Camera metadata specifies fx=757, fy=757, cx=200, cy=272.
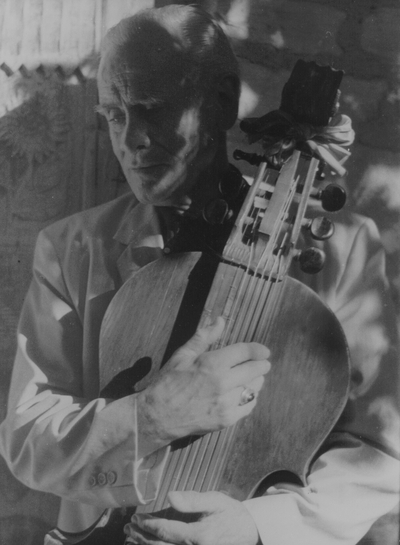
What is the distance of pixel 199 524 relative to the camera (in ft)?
5.02

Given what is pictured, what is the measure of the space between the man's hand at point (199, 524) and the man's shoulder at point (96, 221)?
644 millimetres

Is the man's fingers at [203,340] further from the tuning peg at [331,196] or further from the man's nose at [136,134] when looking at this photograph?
the man's nose at [136,134]

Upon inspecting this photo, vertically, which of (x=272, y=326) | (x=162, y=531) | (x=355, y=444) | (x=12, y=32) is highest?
(x=12, y=32)

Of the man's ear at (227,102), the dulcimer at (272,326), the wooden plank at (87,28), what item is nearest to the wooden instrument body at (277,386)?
the dulcimer at (272,326)

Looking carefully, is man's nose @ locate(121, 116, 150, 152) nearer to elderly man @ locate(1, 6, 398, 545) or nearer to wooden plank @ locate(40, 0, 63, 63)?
elderly man @ locate(1, 6, 398, 545)

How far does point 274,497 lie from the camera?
1557 mm

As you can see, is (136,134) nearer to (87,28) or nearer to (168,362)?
(87,28)

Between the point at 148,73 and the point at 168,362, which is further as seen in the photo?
the point at 148,73

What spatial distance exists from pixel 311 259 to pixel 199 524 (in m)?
0.58

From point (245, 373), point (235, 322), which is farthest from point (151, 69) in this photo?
point (245, 373)

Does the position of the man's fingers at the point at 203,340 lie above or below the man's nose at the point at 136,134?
below

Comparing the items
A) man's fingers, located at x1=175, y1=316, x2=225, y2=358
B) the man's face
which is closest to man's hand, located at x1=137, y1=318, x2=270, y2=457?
man's fingers, located at x1=175, y1=316, x2=225, y2=358

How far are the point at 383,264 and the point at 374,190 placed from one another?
171 millimetres

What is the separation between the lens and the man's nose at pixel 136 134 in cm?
171
